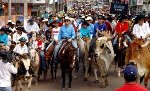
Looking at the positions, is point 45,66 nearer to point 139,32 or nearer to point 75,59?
point 75,59

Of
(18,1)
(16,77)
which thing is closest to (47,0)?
(18,1)

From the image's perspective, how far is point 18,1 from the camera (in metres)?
50.5

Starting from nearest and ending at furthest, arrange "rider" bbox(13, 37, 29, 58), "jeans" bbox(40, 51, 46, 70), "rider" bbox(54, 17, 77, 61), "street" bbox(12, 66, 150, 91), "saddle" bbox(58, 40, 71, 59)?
1. "rider" bbox(13, 37, 29, 58)
2. "saddle" bbox(58, 40, 71, 59)
3. "street" bbox(12, 66, 150, 91)
4. "rider" bbox(54, 17, 77, 61)
5. "jeans" bbox(40, 51, 46, 70)

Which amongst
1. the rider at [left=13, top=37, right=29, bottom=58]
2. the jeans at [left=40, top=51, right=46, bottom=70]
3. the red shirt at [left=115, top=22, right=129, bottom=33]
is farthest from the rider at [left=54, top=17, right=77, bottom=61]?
the red shirt at [left=115, top=22, right=129, bottom=33]

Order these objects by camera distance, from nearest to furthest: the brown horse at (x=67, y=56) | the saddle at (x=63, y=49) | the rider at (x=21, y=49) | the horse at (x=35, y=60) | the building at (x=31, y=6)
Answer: the rider at (x=21, y=49)
the brown horse at (x=67, y=56)
the saddle at (x=63, y=49)
the horse at (x=35, y=60)
the building at (x=31, y=6)

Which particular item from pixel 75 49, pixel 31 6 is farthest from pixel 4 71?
pixel 31 6

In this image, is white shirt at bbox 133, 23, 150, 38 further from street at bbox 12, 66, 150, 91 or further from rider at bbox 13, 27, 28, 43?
rider at bbox 13, 27, 28, 43

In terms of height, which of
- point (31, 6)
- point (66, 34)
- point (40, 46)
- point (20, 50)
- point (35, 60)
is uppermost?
point (66, 34)

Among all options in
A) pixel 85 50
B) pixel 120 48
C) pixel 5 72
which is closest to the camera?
pixel 5 72

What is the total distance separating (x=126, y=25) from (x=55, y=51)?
4028mm

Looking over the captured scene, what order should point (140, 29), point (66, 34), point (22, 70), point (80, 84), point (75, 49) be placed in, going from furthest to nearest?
point (80, 84)
point (66, 34)
point (140, 29)
point (75, 49)
point (22, 70)

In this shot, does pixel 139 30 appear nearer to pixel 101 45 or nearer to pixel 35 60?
pixel 101 45

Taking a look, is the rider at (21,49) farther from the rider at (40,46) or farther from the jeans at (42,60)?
the jeans at (42,60)

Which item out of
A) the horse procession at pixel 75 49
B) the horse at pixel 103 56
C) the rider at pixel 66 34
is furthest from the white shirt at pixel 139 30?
the rider at pixel 66 34
